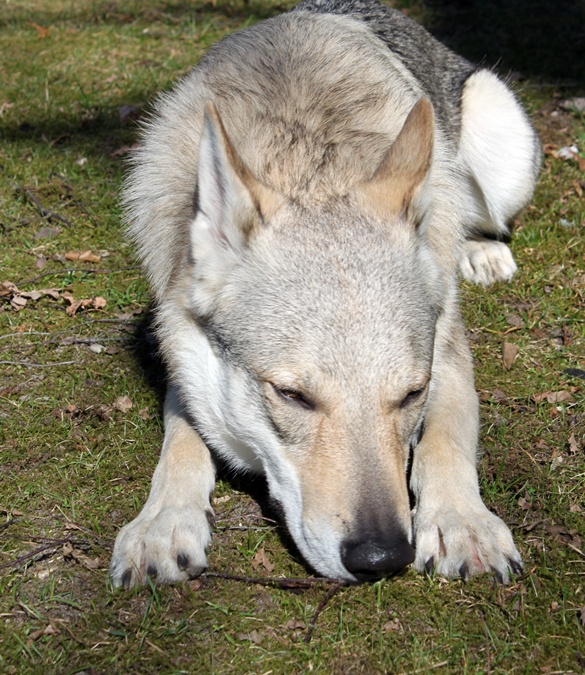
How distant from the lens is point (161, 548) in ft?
10.6

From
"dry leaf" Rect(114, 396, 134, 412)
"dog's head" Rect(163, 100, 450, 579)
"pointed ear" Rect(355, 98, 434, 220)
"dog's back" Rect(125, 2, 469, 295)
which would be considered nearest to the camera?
"dog's head" Rect(163, 100, 450, 579)

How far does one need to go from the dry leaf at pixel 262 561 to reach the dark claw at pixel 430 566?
0.64 m

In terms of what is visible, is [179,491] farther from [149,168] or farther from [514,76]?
[514,76]

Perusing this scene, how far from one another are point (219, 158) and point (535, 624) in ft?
7.04

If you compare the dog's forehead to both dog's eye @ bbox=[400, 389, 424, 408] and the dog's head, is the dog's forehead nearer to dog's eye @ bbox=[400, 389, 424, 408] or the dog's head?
the dog's head

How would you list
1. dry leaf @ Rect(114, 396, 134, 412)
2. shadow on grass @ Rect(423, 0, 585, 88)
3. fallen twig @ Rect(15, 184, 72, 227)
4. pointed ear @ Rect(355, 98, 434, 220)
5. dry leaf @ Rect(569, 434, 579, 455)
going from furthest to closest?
shadow on grass @ Rect(423, 0, 585, 88)
fallen twig @ Rect(15, 184, 72, 227)
dry leaf @ Rect(114, 396, 134, 412)
dry leaf @ Rect(569, 434, 579, 455)
pointed ear @ Rect(355, 98, 434, 220)

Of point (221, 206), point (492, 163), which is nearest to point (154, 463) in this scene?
point (221, 206)

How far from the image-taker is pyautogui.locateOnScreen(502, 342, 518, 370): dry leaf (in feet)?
15.1

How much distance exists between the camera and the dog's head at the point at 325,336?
2.88 metres

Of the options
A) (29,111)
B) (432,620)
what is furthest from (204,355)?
(29,111)

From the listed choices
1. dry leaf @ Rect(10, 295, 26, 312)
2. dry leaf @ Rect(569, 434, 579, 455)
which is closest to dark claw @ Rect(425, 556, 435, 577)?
dry leaf @ Rect(569, 434, 579, 455)

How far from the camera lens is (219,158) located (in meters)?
3.07

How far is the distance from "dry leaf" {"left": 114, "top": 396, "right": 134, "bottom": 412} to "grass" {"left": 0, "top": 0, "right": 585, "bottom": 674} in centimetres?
2

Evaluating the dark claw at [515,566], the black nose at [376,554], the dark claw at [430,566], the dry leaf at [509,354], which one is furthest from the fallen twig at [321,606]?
the dry leaf at [509,354]
